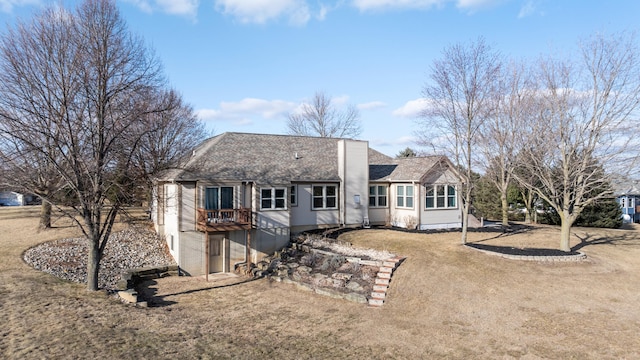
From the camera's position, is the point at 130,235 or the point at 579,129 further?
the point at 130,235

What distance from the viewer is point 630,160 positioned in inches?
627

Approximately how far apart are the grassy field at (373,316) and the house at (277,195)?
9.68 ft

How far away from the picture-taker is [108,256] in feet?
66.7

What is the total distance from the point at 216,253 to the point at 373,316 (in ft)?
36.5

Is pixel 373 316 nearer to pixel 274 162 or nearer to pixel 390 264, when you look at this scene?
pixel 390 264

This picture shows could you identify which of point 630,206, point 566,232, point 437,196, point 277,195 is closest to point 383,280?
point 277,195

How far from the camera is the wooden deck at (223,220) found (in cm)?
1894

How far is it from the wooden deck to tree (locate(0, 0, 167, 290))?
16.0 feet

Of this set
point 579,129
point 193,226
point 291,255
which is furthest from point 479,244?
point 193,226

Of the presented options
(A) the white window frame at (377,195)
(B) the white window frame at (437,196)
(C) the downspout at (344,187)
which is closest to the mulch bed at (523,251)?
(B) the white window frame at (437,196)

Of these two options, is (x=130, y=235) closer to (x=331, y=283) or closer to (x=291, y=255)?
(x=291, y=255)

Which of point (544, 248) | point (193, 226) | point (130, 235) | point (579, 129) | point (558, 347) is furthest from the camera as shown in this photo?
point (130, 235)

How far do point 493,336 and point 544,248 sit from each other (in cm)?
1044

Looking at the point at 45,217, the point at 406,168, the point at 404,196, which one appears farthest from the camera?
the point at 406,168
